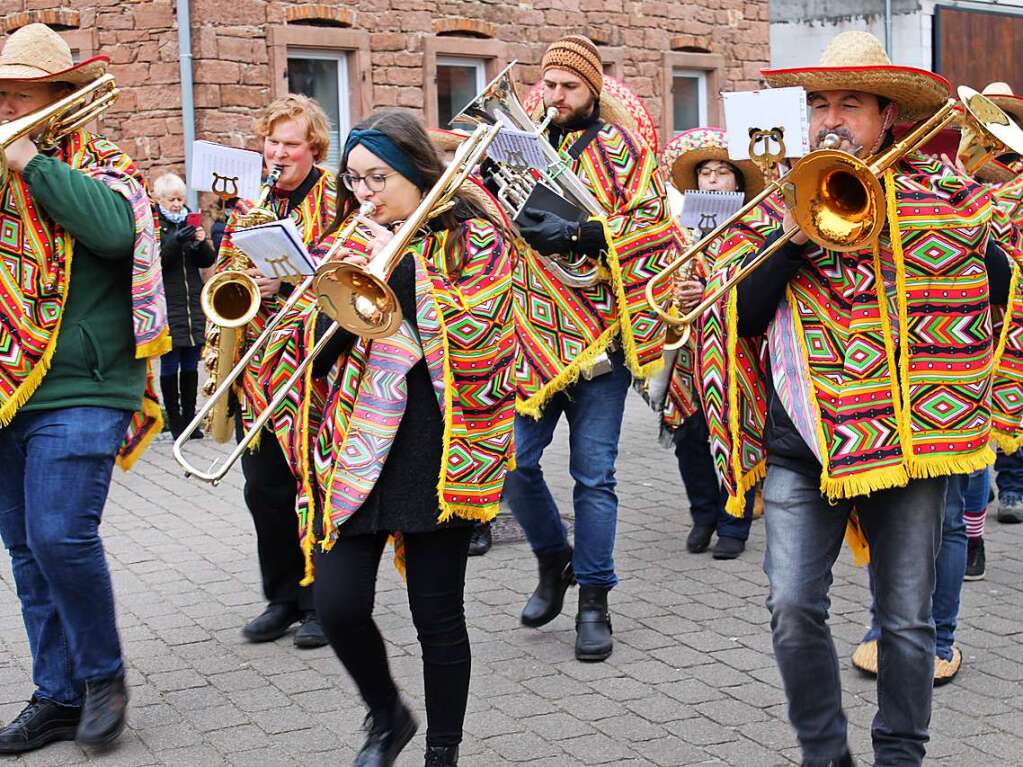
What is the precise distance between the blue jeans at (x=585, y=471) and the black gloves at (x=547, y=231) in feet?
1.47

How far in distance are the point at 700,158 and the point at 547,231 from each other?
5.56ft

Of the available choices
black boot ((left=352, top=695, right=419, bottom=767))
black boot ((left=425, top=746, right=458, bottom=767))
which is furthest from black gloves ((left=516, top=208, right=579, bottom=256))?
black boot ((left=425, top=746, right=458, bottom=767))

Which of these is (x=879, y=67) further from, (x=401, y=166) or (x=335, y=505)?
(x=335, y=505)

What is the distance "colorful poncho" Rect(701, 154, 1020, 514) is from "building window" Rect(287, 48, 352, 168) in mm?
11016

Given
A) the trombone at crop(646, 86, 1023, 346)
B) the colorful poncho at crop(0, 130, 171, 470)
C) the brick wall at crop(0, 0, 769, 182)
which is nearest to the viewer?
the trombone at crop(646, 86, 1023, 346)


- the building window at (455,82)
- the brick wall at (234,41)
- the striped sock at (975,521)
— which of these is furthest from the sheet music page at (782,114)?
the building window at (455,82)

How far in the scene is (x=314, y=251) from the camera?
4.49m

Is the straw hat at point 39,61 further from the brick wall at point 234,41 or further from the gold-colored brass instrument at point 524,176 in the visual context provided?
the brick wall at point 234,41

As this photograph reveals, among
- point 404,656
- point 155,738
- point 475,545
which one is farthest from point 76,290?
point 475,545

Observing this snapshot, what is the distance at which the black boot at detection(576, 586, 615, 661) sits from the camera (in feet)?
16.5

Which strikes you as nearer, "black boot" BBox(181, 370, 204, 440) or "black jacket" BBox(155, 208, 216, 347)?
"black jacket" BBox(155, 208, 216, 347)

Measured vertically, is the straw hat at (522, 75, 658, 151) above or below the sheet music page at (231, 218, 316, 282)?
above

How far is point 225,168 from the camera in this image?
16.8 feet

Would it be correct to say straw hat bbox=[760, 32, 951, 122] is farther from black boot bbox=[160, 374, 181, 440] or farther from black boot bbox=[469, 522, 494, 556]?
→ black boot bbox=[160, 374, 181, 440]
